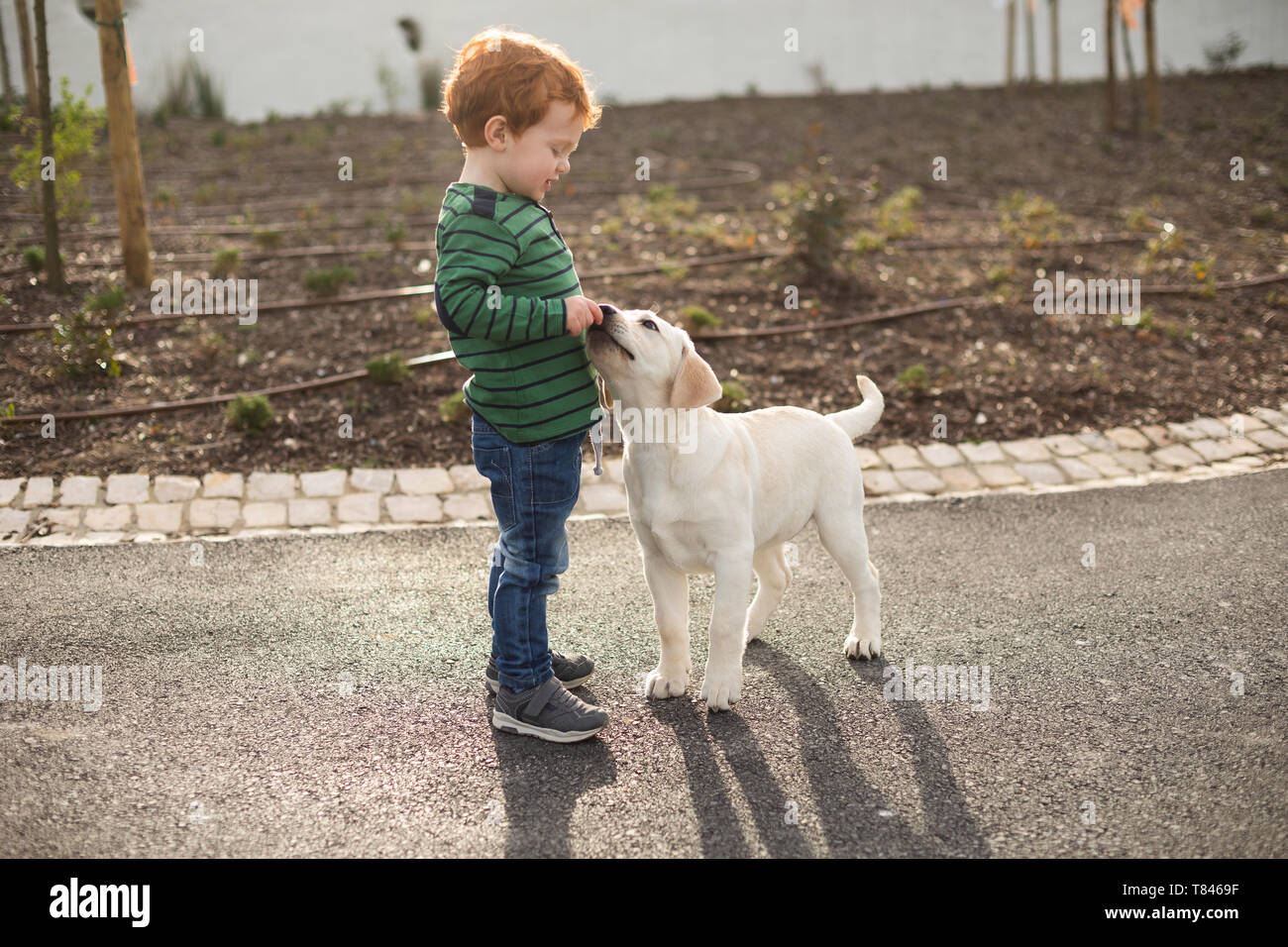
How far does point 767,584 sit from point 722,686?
0.70 metres

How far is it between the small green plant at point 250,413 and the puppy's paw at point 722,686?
3.92 m

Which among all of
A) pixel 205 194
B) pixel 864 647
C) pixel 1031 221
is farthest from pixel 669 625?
pixel 205 194

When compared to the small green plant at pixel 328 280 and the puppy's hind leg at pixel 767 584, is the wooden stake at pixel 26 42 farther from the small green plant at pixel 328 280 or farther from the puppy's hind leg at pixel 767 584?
the puppy's hind leg at pixel 767 584

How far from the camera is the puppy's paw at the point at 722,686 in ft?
12.2

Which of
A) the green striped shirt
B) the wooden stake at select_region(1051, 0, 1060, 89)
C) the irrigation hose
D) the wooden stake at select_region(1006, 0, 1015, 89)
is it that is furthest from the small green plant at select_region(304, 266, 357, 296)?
the wooden stake at select_region(1051, 0, 1060, 89)

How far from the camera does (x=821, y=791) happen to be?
3385 mm

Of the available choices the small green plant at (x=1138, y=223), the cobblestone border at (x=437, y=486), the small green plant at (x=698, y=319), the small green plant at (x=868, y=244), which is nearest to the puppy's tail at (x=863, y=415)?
the cobblestone border at (x=437, y=486)

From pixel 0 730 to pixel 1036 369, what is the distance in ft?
21.7

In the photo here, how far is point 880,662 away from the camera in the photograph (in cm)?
424

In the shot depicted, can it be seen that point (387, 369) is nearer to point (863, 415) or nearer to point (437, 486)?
point (437, 486)

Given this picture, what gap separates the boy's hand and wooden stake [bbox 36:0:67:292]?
6.74 m

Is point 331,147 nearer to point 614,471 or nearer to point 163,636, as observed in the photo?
point 614,471

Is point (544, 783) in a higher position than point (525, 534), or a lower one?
lower
